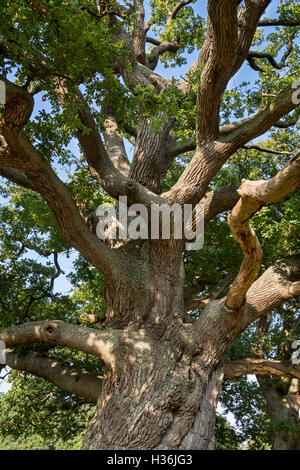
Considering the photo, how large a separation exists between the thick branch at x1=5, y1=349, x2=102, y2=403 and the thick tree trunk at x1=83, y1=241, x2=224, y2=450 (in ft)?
3.98

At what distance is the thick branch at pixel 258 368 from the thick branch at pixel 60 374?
2.33 meters

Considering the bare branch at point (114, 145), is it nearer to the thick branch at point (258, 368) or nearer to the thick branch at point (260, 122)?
the thick branch at point (260, 122)

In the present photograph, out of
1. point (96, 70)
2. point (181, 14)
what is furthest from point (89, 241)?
point (181, 14)

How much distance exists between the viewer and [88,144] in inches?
242

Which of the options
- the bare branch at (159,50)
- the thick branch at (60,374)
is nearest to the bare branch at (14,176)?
the thick branch at (60,374)

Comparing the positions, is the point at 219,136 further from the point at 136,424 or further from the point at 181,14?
the point at 181,14

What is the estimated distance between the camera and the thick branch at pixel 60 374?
6.11 meters

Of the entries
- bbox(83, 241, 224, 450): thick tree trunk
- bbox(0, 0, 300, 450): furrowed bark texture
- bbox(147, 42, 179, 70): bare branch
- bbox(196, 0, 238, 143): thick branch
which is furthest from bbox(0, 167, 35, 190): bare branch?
bbox(147, 42, 179, 70): bare branch

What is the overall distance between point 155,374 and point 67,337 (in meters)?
1.47

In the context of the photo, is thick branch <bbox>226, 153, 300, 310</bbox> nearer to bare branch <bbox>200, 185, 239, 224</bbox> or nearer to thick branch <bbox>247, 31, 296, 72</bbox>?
bare branch <bbox>200, 185, 239, 224</bbox>

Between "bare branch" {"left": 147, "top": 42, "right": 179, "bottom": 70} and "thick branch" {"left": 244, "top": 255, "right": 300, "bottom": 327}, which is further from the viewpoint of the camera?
"bare branch" {"left": 147, "top": 42, "right": 179, "bottom": 70}

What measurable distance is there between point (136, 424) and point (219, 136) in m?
4.86

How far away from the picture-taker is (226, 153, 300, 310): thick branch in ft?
10.3

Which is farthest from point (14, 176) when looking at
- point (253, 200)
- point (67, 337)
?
point (253, 200)
